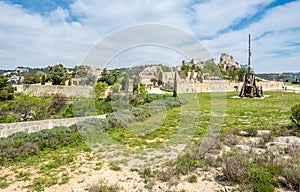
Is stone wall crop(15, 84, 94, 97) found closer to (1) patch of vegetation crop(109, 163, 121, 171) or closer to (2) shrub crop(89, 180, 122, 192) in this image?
(1) patch of vegetation crop(109, 163, 121, 171)

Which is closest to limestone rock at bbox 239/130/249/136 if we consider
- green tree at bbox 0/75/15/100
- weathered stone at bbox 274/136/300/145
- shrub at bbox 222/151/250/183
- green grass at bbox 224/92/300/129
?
green grass at bbox 224/92/300/129

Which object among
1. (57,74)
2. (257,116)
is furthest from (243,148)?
(57,74)

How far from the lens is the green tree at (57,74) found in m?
35.3

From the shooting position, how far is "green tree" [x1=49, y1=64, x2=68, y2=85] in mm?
35281

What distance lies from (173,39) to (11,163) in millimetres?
6219

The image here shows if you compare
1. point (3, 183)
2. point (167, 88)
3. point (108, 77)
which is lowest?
point (3, 183)

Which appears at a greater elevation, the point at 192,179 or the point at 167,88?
the point at 167,88

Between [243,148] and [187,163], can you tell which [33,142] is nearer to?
[187,163]

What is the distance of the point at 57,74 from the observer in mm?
35781

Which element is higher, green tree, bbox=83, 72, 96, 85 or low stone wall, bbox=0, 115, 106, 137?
green tree, bbox=83, 72, 96, 85

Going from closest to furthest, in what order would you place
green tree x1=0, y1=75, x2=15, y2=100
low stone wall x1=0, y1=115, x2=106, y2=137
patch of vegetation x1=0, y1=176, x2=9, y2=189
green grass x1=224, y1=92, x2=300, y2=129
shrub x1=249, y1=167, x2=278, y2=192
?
shrub x1=249, y1=167, x2=278, y2=192, patch of vegetation x1=0, y1=176, x2=9, y2=189, low stone wall x1=0, y1=115, x2=106, y2=137, green grass x1=224, y1=92, x2=300, y2=129, green tree x1=0, y1=75, x2=15, y2=100

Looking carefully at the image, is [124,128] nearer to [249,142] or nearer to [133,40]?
[133,40]

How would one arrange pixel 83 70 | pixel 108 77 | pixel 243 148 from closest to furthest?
pixel 243 148 → pixel 83 70 → pixel 108 77

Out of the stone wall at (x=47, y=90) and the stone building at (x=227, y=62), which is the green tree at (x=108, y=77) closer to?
the stone wall at (x=47, y=90)
